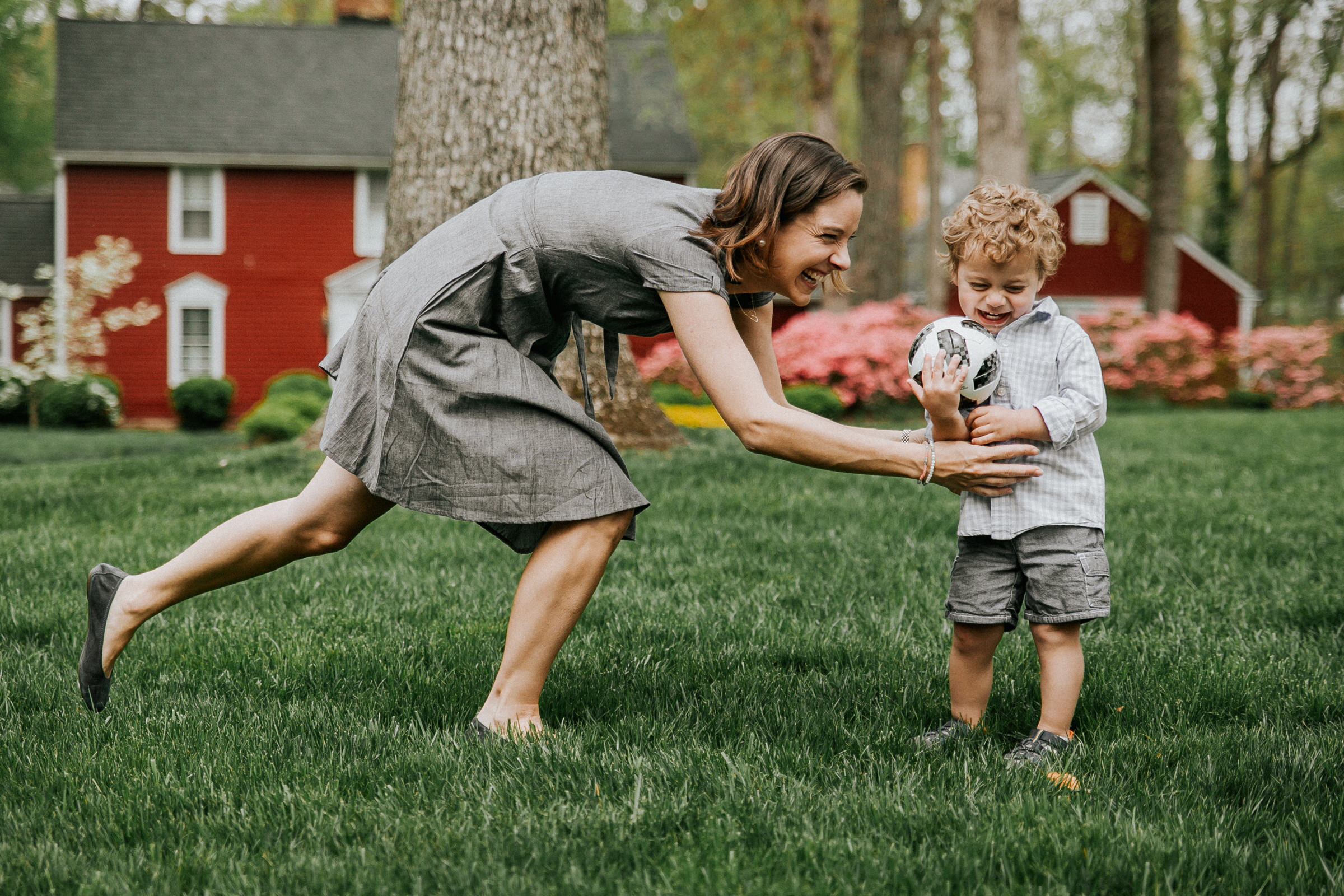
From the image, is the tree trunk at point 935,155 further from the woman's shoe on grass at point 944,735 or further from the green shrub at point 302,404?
the woman's shoe on grass at point 944,735

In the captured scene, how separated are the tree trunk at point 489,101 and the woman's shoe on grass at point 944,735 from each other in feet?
15.8

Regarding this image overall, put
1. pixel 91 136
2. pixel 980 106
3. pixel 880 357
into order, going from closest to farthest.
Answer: pixel 980 106
pixel 880 357
pixel 91 136

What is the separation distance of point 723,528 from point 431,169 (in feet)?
11.0

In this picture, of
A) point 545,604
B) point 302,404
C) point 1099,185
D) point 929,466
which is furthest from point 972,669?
point 1099,185

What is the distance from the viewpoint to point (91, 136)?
2202 centimetres

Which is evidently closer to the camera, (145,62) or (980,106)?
(980,106)

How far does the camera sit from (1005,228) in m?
2.65

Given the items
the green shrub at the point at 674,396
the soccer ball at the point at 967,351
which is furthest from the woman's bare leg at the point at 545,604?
the green shrub at the point at 674,396

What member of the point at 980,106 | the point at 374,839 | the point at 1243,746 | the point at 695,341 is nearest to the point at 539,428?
the point at 695,341

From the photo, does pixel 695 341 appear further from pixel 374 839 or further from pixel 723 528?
pixel 723 528

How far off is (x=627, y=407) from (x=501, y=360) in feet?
17.8

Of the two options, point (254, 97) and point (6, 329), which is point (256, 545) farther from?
point (6, 329)

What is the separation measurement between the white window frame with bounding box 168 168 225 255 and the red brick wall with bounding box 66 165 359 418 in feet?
0.28

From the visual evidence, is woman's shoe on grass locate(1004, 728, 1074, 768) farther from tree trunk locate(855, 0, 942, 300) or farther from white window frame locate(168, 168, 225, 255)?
white window frame locate(168, 168, 225, 255)
